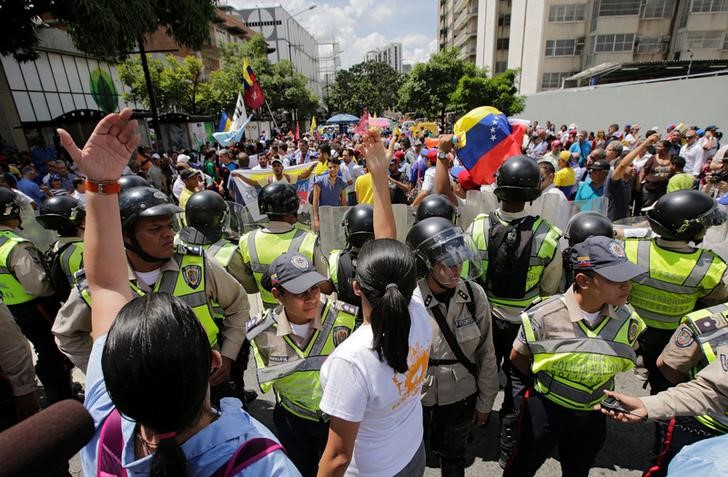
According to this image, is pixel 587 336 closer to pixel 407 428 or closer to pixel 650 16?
pixel 407 428

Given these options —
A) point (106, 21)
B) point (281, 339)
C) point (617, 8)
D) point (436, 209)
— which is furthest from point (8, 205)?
point (617, 8)

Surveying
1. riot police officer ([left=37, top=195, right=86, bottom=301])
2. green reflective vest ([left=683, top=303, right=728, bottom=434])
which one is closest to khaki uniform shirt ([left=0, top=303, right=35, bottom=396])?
riot police officer ([left=37, top=195, right=86, bottom=301])

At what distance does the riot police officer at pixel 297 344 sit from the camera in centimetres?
197

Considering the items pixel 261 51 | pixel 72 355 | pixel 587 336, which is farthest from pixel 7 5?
pixel 261 51

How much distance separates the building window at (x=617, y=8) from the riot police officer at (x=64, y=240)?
138ft

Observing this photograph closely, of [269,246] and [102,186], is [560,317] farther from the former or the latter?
[102,186]

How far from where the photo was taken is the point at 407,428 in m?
1.65

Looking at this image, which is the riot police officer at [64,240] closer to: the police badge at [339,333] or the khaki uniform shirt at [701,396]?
the police badge at [339,333]

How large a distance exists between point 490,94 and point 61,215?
2953cm

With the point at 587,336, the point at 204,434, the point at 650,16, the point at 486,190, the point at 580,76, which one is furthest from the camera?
the point at 650,16

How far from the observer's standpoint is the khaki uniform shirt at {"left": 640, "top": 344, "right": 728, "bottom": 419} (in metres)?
1.71

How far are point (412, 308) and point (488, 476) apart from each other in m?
1.96

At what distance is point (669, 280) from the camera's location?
2.53 m

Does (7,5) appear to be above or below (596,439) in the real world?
above
